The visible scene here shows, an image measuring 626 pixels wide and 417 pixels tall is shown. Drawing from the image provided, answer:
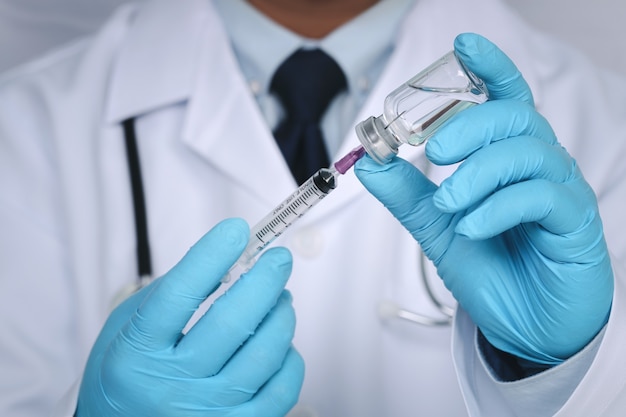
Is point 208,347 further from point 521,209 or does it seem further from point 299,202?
point 521,209

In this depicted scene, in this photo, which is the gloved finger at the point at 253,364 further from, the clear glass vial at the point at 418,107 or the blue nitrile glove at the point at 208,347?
the clear glass vial at the point at 418,107

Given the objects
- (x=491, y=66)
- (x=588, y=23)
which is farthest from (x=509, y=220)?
(x=588, y=23)

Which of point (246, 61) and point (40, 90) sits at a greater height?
point (40, 90)

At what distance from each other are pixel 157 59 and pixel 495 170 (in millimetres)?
542

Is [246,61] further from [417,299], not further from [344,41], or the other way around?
[417,299]

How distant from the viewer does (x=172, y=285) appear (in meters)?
0.63

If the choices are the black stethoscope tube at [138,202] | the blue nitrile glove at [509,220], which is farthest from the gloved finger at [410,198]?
the black stethoscope tube at [138,202]

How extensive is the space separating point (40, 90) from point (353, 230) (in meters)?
0.46

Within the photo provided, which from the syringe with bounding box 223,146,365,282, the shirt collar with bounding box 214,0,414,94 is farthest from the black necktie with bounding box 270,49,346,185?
the syringe with bounding box 223,146,365,282

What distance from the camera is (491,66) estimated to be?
596mm

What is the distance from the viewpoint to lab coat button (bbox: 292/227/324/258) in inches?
32.9

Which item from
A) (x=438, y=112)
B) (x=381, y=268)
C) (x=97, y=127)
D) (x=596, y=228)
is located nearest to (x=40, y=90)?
(x=97, y=127)

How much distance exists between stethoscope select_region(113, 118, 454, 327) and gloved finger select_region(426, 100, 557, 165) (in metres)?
0.23

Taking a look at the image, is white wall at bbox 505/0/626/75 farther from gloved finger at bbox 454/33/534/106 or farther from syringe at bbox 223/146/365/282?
syringe at bbox 223/146/365/282
